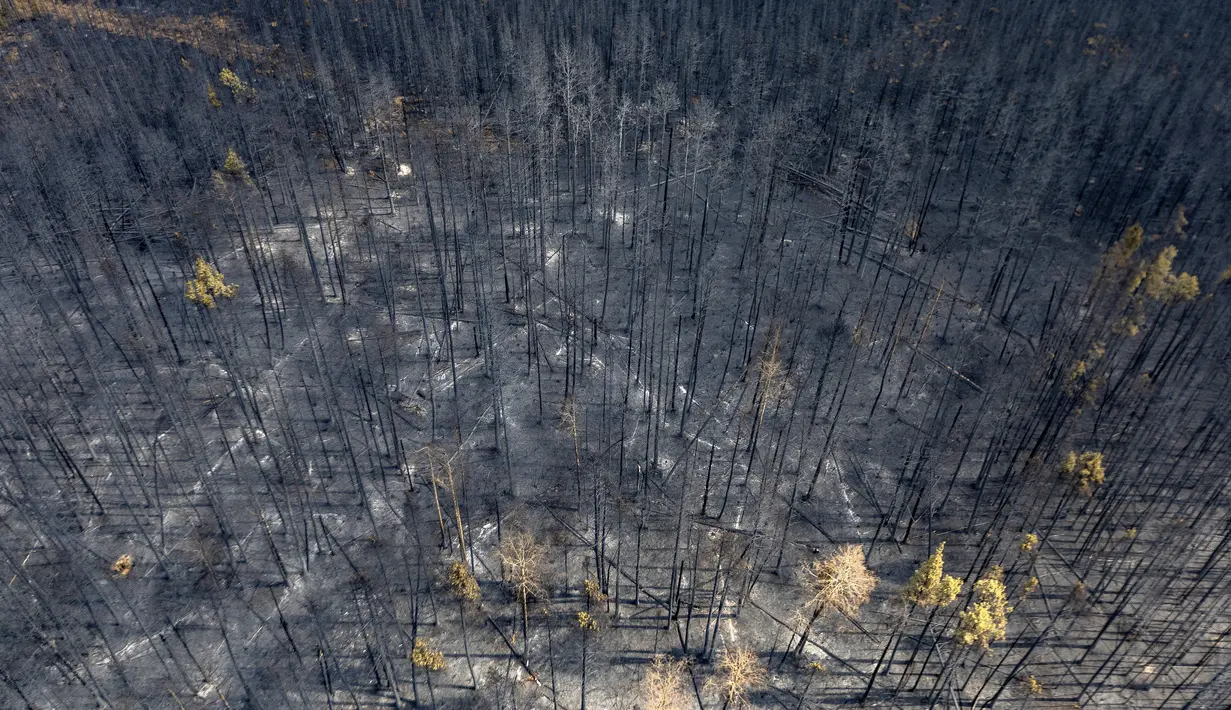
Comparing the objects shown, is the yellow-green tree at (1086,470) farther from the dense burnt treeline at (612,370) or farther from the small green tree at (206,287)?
the small green tree at (206,287)

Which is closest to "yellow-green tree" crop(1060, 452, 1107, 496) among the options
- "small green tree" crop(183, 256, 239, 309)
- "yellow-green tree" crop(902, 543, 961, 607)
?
"yellow-green tree" crop(902, 543, 961, 607)

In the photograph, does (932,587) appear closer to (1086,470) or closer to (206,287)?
(1086,470)

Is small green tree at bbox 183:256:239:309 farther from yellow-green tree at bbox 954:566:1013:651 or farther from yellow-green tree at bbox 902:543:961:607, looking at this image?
yellow-green tree at bbox 954:566:1013:651

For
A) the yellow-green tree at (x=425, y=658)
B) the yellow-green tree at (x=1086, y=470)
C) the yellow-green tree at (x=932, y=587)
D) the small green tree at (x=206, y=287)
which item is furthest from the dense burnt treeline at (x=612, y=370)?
the yellow-green tree at (x=932, y=587)

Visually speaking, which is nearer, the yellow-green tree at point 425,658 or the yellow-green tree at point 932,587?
the yellow-green tree at point 425,658

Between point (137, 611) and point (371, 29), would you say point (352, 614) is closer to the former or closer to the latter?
point (137, 611)

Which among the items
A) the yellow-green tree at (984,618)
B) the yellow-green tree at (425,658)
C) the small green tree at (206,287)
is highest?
the small green tree at (206,287)

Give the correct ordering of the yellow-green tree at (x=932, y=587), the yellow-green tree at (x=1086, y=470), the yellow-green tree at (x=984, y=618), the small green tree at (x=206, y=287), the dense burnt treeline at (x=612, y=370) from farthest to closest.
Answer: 1. the small green tree at (x=206, y=287)
2. the yellow-green tree at (x=1086, y=470)
3. the dense burnt treeline at (x=612, y=370)
4. the yellow-green tree at (x=932, y=587)
5. the yellow-green tree at (x=984, y=618)

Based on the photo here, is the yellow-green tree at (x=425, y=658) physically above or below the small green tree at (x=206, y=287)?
below

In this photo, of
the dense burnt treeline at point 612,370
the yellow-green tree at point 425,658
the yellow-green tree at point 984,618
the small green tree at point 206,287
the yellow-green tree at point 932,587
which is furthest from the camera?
the small green tree at point 206,287
